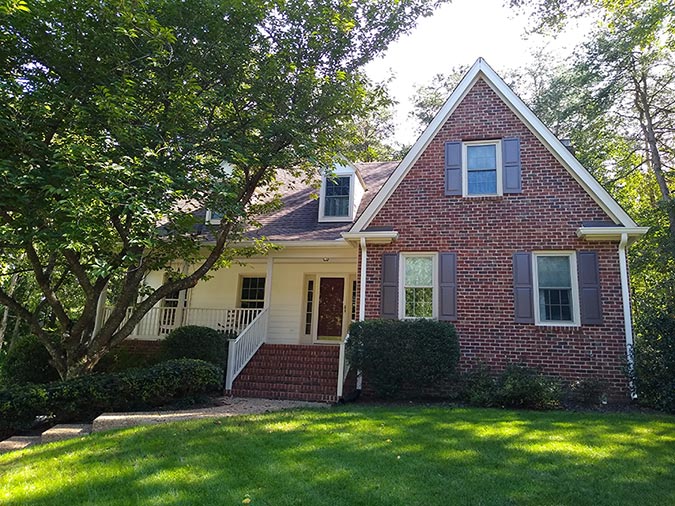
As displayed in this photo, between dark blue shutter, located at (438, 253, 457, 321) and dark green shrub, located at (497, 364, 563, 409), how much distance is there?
189 centimetres

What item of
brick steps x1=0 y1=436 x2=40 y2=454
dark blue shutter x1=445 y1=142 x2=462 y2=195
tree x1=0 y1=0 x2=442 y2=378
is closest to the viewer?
brick steps x1=0 y1=436 x2=40 y2=454

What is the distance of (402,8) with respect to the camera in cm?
1104

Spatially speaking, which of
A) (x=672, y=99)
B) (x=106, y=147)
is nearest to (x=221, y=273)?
(x=106, y=147)

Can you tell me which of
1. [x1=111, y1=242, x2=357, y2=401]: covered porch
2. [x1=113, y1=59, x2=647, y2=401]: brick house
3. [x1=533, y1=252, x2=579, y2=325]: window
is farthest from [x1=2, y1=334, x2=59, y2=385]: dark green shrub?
[x1=533, y1=252, x2=579, y2=325]: window

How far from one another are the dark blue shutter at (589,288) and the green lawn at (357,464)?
273cm

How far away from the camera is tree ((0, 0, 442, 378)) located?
24.3 ft

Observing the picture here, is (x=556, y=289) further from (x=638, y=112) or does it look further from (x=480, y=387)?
(x=638, y=112)

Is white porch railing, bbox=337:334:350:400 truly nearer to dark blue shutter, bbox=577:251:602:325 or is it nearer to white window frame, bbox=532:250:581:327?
white window frame, bbox=532:250:581:327

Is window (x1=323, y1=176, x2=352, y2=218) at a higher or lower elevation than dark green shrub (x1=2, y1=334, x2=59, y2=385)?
higher

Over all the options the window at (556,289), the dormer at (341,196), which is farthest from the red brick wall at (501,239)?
the dormer at (341,196)

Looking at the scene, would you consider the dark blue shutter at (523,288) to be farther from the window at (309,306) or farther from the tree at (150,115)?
the window at (309,306)

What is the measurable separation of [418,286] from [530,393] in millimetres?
3327

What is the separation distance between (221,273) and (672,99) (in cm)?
1870

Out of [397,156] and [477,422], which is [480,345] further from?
[397,156]
